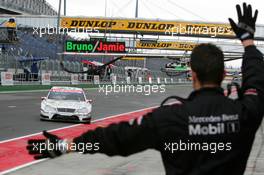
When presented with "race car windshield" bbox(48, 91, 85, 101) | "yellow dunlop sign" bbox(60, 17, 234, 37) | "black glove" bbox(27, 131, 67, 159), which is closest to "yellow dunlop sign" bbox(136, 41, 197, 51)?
"yellow dunlop sign" bbox(60, 17, 234, 37)

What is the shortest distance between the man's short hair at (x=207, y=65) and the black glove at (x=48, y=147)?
2.77 feet

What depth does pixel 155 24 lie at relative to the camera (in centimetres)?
6881

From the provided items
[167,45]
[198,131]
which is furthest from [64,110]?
[167,45]

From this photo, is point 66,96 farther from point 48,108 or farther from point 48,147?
point 48,147

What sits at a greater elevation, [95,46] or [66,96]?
[95,46]

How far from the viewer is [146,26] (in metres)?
69.3

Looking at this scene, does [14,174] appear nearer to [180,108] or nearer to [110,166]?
[110,166]

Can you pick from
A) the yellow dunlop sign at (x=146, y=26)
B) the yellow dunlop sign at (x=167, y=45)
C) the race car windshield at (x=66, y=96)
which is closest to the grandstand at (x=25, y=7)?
the yellow dunlop sign at (x=146, y=26)

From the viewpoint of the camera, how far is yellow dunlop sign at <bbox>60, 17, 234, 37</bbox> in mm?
67188

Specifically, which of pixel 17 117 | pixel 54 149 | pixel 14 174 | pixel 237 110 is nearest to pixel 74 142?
pixel 54 149

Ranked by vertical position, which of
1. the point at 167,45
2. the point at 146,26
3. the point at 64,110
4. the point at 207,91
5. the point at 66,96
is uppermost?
the point at 146,26

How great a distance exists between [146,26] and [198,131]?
220ft

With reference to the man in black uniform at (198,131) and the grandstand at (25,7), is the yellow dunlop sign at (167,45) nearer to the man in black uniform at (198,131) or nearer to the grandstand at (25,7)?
the grandstand at (25,7)

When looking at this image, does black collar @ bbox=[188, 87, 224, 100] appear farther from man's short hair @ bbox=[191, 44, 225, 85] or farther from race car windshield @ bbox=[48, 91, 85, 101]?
race car windshield @ bbox=[48, 91, 85, 101]
